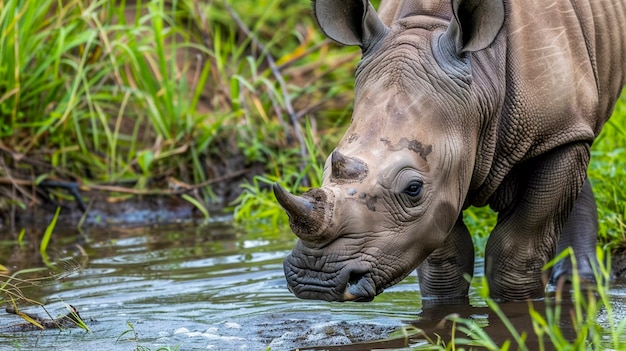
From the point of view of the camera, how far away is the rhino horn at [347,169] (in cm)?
422

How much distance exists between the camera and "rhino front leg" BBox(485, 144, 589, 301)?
16.3 feet

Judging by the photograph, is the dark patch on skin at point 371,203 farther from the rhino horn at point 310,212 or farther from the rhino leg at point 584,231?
the rhino leg at point 584,231

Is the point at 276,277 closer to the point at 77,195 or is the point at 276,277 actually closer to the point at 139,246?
the point at 139,246

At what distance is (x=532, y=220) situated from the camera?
5.05 m

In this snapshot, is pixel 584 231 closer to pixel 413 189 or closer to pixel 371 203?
pixel 413 189

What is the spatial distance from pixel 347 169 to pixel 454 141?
0.50 m

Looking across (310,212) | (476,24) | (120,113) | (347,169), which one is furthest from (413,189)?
(120,113)

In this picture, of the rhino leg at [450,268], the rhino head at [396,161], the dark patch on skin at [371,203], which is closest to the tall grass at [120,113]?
the rhino leg at [450,268]

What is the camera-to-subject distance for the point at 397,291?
18.9 ft

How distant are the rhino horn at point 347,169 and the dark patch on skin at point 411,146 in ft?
0.51

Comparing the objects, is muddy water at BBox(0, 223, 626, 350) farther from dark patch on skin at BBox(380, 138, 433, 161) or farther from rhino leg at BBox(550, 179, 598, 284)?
dark patch on skin at BBox(380, 138, 433, 161)

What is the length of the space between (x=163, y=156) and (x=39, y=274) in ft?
7.60

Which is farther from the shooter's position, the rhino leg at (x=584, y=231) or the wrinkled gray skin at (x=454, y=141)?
the rhino leg at (x=584, y=231)

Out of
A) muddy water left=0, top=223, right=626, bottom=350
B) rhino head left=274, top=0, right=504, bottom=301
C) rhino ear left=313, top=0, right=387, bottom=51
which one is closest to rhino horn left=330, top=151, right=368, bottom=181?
rhino head left=274, top=0, right=504, bottom=301
